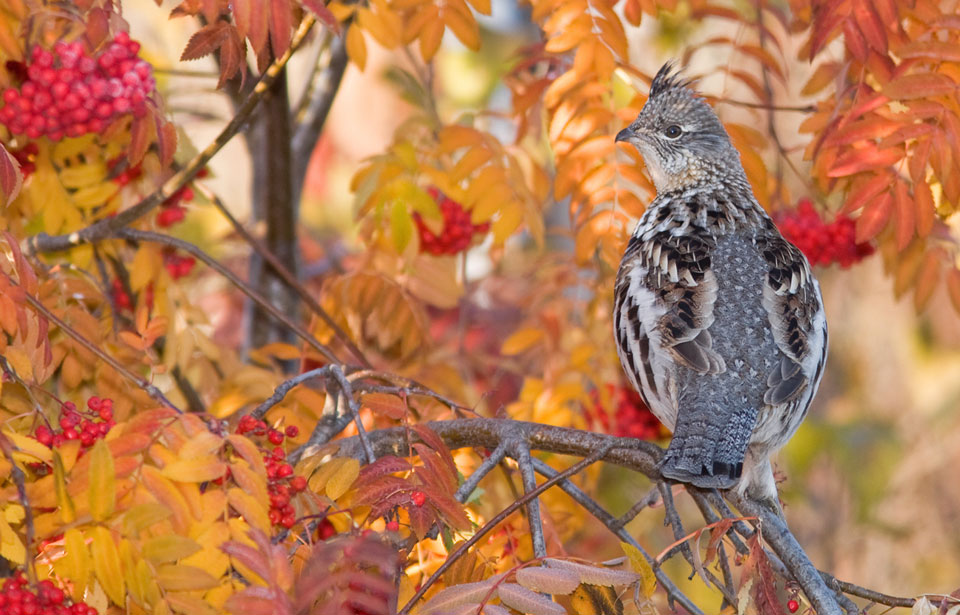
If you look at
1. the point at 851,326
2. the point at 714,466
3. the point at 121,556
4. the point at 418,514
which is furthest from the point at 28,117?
the point at 851,326

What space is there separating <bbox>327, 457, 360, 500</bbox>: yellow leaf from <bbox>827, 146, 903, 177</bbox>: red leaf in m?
2.09

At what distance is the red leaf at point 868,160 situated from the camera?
3.75 m

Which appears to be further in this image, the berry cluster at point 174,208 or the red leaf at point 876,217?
the berry cluster at point 174,208

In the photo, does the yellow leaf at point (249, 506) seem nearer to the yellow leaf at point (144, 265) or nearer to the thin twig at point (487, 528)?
the thin twig at point (487, 528)

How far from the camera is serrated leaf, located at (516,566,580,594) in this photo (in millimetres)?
2543

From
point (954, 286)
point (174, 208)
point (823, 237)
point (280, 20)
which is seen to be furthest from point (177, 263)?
point (954, 286)

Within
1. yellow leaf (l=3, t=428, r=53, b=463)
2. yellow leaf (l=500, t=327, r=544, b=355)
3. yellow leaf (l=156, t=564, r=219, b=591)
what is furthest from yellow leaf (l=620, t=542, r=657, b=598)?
yellow leaf (l=500, t=327, r=544, b=355)

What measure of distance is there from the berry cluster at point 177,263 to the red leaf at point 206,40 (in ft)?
6.02

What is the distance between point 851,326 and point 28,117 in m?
10.1

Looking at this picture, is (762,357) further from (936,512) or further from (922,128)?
(936,512)

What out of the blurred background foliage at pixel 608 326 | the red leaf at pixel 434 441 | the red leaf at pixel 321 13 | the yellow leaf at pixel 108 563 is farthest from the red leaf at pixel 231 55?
the blurred background foliage at pixel 608 326

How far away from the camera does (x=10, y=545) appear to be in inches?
98.4

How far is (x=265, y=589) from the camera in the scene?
2318 mm

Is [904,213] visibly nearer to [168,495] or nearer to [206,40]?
[206,40]
